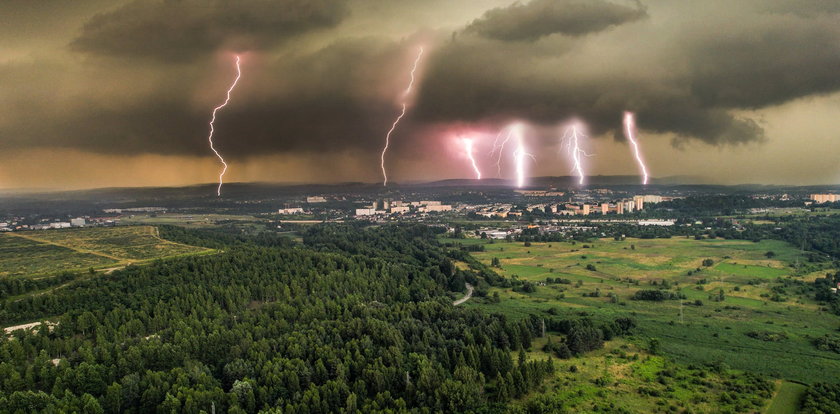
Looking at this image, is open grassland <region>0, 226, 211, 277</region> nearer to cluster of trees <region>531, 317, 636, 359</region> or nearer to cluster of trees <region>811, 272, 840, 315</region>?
cluster of trees <region>531, 317, 636, 359</region>

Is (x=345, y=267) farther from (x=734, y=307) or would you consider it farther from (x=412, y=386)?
(x=734, y=307)

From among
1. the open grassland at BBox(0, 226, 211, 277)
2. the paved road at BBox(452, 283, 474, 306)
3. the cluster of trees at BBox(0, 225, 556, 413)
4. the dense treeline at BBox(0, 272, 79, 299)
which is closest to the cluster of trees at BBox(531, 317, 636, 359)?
the cluster of trees at BBox(0, 225, 556, 413)

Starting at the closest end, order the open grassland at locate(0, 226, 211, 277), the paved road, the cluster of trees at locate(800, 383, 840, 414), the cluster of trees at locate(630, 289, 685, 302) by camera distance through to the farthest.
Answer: the cluster of trees at locate(800, 383, 840, 414) → the open grassland at locate(0, 226, 211, 277) → the cluster of trees at locate(630, 289, 685, 302) → the paved road

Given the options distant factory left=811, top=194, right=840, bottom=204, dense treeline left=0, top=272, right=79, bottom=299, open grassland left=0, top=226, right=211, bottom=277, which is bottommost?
dense treeline left=0, top=272, right=79, bottom=299

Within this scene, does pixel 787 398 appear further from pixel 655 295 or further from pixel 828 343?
pixel 655 295

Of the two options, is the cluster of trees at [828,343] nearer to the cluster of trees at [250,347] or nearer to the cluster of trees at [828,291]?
the cluster of trees at [828,291]

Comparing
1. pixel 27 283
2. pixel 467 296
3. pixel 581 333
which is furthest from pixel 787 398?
pixel 27 283

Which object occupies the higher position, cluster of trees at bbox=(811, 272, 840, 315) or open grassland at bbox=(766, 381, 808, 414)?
cluster of trees at bbox=(811, 272, 840, 315)
